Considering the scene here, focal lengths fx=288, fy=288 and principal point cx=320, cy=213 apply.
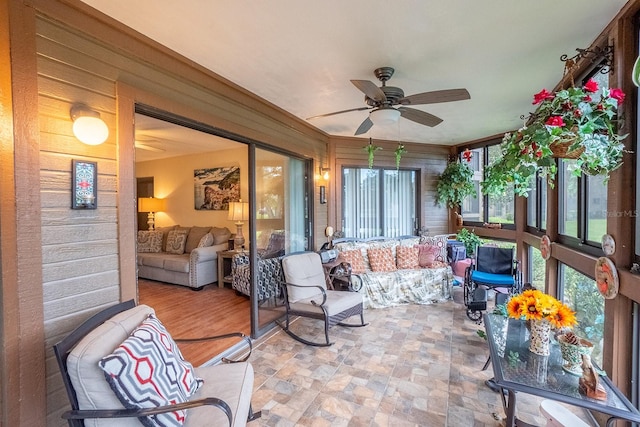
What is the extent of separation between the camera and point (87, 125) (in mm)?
1723

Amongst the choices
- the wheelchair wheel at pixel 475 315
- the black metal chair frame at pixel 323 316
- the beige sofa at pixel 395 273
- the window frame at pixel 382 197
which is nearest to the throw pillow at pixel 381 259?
the beige sofa at pixel 395 273

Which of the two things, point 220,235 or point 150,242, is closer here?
point 220,235

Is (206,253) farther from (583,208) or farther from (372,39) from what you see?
(583,208)

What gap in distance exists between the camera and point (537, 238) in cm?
409

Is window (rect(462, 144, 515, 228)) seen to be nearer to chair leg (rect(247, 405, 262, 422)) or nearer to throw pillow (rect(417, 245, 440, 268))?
throw pillow (rect(417, 245, 440, 268))

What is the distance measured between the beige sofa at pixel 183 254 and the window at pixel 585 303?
5.07 meters

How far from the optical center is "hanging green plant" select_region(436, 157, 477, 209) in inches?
220

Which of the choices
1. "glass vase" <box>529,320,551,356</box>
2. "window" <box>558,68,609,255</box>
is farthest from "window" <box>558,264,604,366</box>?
"glass vase" <box>529,320,551,356</box>

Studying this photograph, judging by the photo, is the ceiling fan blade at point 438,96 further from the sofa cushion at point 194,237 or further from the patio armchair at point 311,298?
the sofa cushion at point 194,237

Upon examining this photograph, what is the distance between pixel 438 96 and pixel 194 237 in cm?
514

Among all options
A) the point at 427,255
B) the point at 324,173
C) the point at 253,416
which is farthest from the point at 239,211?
the point at 253,416

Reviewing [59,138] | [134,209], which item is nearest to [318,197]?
[134,209]

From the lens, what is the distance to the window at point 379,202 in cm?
560

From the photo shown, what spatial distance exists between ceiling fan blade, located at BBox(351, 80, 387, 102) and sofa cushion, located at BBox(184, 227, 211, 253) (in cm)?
461
